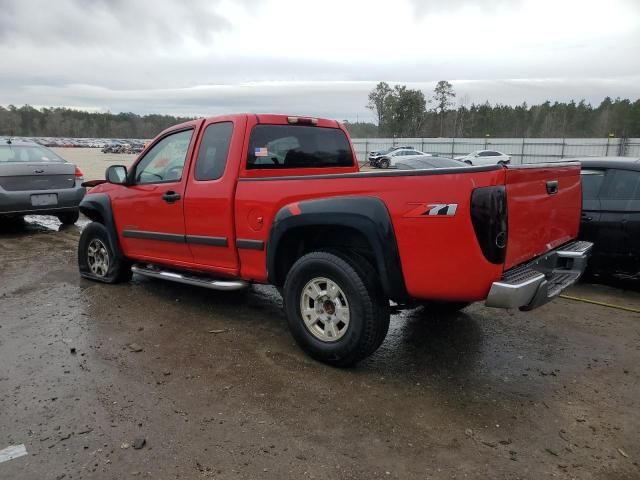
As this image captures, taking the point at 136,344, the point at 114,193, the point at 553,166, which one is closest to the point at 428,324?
the point at 553,166

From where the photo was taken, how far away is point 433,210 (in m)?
3.06

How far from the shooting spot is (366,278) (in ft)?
11.7

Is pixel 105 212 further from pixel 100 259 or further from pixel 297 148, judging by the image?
pixel 297 148

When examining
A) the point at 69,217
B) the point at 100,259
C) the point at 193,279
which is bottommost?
the point at 69,217

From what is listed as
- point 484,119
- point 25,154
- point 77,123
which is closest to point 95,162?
point 25,154

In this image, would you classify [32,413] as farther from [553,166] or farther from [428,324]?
[553,166]

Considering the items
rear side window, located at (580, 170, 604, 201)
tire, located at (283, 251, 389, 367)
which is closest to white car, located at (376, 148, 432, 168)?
rear side window, located at (580, 170, 604, 201)

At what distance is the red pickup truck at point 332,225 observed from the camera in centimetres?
303

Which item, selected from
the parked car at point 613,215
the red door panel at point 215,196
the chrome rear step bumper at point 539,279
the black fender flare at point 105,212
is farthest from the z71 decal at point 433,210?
the black fender flare at point 105,212

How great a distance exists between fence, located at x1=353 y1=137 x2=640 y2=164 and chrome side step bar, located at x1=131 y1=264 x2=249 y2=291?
35708mm

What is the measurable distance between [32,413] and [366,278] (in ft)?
7.53

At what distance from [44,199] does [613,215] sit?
8.68m

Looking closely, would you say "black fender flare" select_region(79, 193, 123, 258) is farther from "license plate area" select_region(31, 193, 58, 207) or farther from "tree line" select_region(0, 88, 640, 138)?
"tree line" select_region(0, 88, 640, 138)

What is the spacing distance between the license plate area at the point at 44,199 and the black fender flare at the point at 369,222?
684cm
